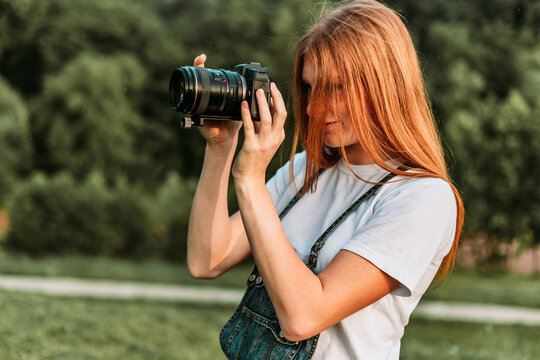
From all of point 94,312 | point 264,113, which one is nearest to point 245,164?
point 264,113

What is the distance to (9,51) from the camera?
10.3 metres

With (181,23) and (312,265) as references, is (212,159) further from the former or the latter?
(181,23)

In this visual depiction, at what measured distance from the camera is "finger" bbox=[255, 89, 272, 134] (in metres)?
1.30

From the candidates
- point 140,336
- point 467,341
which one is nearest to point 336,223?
point 140,336

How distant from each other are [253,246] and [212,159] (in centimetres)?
41

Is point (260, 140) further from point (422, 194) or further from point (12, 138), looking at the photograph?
point (12, 138)

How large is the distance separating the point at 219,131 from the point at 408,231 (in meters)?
0.57

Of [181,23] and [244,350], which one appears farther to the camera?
[181,23]

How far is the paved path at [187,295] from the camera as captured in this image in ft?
23.5

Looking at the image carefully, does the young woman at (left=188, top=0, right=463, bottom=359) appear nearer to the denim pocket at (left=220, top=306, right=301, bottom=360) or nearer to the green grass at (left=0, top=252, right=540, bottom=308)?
the denim pocket at (left=220, top=306, right=301, bottom=360)

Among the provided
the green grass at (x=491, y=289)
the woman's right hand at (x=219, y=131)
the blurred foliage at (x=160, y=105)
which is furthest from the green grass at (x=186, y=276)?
the woman's right hand at (x=219, y=131)

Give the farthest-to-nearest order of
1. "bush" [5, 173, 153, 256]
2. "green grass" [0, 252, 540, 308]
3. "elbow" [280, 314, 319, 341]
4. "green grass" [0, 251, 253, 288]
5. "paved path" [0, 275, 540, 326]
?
"bush" [5, 173, 153, 256] < "green grass" [0, 251, 253, 288] < "green grass" [0, 252, 540, 308] < "paved path" [0, 275, 540, 326] < "elbow" [280, 314, 319, 341]

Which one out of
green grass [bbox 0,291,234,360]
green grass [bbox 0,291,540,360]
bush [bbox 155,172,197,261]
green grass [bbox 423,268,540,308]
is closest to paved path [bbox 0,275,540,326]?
green grass [bbox 423,268,540,308]

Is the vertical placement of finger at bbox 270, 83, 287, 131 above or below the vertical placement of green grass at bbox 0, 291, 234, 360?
above
